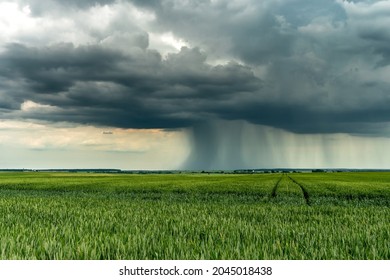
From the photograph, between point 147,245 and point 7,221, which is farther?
point 7,221

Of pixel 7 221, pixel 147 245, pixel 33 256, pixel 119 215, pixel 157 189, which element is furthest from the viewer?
pixel 157 189

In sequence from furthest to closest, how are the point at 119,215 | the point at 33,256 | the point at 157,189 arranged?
the point at 157,189, the point at 119,215, the point at 33,256

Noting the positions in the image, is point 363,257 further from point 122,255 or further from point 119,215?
point 119,215

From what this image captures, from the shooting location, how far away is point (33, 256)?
820cm

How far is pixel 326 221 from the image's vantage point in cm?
1597

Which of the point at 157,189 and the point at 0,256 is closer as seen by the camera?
the point at 0,256

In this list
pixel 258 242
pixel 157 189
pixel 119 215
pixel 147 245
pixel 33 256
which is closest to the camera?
pixel 33 256

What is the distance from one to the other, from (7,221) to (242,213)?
1054cm

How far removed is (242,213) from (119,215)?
5969 mm

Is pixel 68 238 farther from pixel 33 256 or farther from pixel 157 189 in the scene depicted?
pixel 157 189
